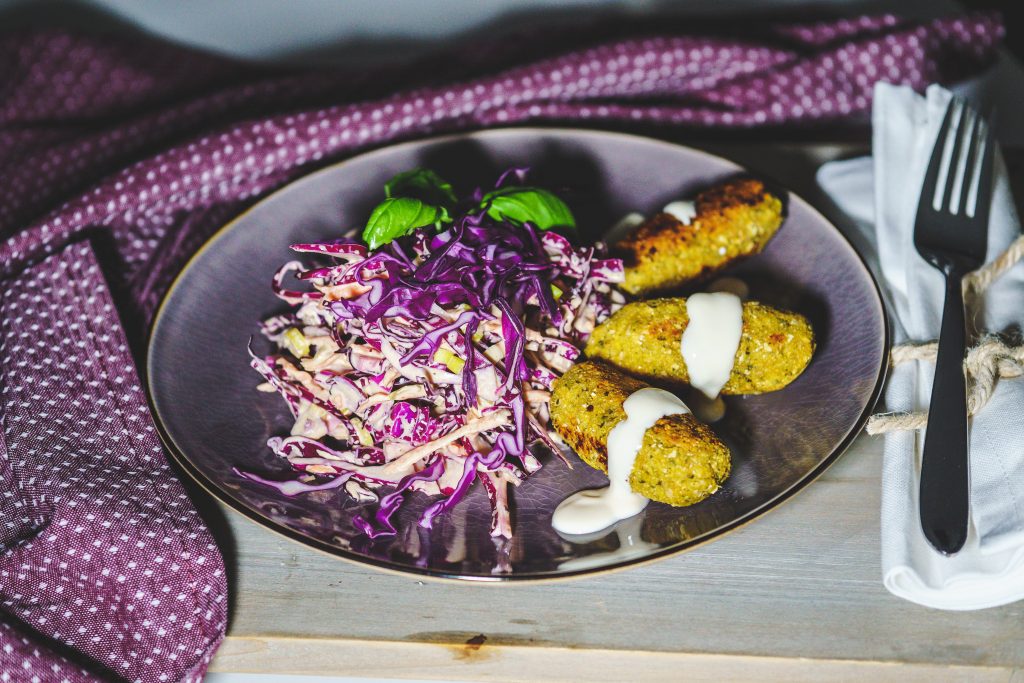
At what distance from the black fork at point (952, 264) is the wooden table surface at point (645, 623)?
0.64 ft

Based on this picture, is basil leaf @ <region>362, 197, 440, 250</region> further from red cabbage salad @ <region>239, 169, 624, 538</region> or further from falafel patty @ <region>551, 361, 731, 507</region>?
falafel patty @ <region>551, 361, 731, 507</region>

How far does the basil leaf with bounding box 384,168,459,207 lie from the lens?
206 cm

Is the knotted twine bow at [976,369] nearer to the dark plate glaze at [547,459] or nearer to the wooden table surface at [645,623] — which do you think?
the dark plate glaze at [547,459]

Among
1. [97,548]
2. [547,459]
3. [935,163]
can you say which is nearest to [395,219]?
[547,459]

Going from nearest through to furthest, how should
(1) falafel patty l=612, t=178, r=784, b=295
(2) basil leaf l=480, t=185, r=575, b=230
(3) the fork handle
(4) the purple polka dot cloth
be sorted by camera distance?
1. (3) the fork handle
2. (4) the purple polka dot cloth
3. (2) basil leaf l=480, t=185, r=575, b=230
4. (1) falafel patty l=612, t=178, r=784, b=295

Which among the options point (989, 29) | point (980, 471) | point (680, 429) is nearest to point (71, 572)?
point (680, 429)

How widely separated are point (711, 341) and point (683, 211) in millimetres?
451

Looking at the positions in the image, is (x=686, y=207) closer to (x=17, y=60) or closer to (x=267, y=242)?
(x=267, y=242)

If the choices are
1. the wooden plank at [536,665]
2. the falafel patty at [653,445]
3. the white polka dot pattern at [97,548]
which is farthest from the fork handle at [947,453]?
the white polka dot pattern at [97,548]

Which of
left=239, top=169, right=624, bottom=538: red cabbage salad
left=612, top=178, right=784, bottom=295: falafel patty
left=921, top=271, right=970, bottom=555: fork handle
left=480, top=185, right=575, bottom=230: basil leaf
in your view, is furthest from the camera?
left=612, top=178, right=784, bottom=295: falafel patty

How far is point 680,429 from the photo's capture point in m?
1.64

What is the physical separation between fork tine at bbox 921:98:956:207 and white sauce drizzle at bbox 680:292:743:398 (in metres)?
0.67

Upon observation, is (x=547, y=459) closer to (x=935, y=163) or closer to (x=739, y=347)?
(x=739, y=347)

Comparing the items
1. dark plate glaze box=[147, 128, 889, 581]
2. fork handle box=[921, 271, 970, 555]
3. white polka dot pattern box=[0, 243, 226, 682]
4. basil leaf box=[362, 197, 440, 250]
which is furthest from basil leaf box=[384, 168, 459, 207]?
fork handle box=[921, 271, 970, 555]
